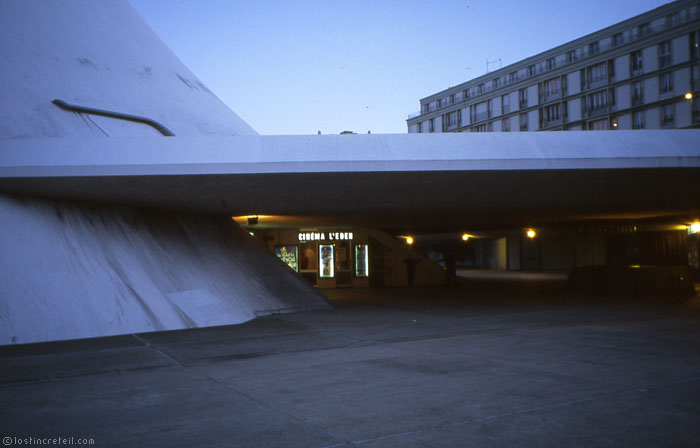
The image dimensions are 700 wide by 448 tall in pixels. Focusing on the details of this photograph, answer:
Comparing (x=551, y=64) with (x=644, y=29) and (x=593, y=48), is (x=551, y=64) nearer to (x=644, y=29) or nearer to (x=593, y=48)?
(x=593, y=48)

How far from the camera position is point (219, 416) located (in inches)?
201

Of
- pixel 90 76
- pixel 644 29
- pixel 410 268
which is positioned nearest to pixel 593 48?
pixel 644 29

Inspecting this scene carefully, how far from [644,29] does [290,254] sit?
133 ft

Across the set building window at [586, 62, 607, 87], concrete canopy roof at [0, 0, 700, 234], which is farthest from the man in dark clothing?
building window at [586, 62, 607, 87]

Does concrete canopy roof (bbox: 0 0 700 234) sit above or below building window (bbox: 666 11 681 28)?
below

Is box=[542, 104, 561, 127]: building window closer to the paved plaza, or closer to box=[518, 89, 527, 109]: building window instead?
box=[518, 89, 527, 109]: building window

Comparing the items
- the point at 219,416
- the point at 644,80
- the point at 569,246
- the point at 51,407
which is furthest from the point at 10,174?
the point at 644,80

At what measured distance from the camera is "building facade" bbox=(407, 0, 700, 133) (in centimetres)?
4428

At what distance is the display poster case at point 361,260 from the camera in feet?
86.0

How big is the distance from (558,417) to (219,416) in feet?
10.3

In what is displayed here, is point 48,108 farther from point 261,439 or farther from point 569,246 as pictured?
point 569,246

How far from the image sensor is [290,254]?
2602 cm

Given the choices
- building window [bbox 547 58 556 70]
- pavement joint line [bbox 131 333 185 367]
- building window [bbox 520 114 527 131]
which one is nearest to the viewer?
pavement joint line [bbox 131 333 185 367]

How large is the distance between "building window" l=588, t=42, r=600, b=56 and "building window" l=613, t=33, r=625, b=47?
5.56 ft
